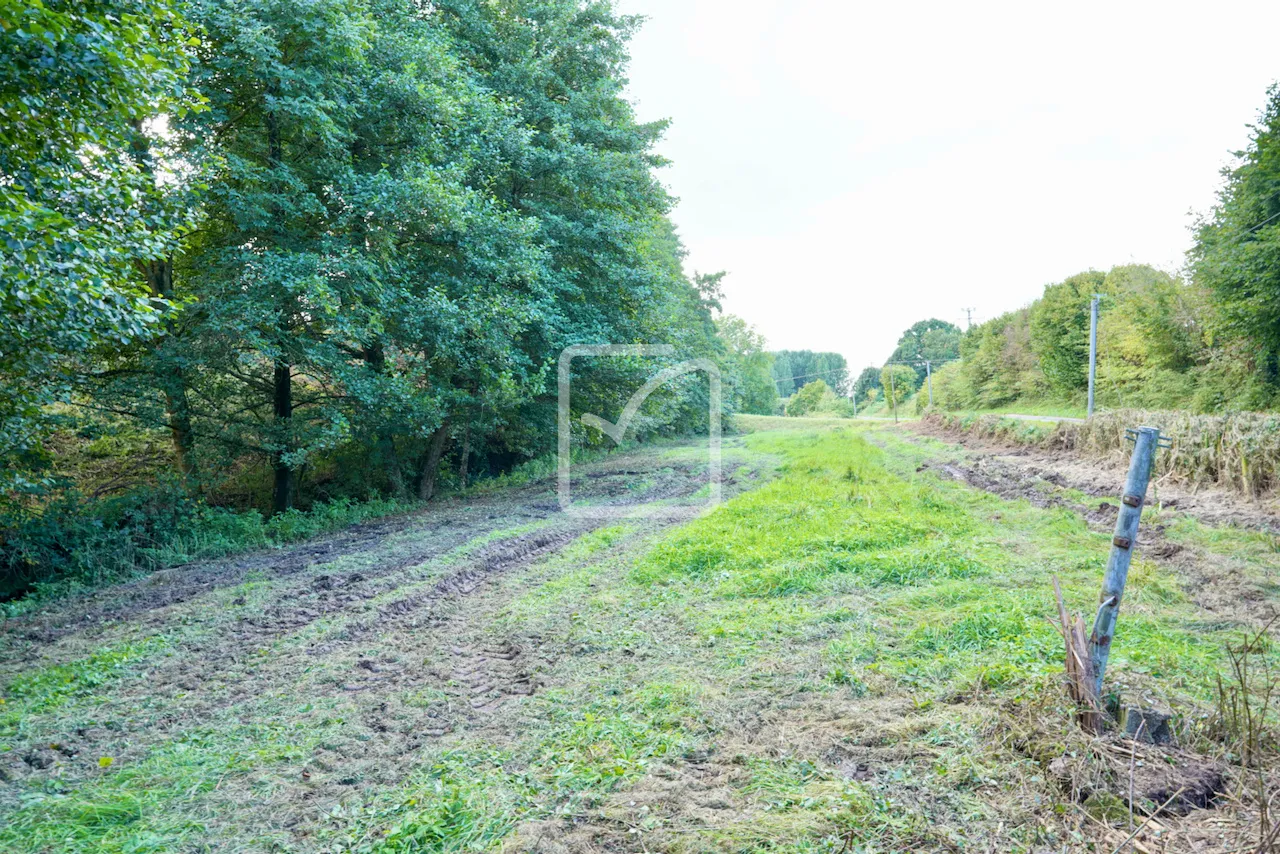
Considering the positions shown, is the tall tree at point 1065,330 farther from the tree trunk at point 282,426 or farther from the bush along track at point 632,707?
the tree trunk at point 282,426

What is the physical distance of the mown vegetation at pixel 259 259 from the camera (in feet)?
15.7

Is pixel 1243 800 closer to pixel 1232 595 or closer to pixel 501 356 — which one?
pixel 1232 595

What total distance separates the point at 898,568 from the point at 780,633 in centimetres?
203

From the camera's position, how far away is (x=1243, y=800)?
2.47 m

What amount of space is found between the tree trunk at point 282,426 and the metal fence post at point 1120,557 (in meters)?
9.96

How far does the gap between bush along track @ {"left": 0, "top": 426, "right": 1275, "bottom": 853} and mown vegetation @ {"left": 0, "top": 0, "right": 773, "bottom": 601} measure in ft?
8.35

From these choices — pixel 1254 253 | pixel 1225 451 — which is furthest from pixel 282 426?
pixel 1254 253

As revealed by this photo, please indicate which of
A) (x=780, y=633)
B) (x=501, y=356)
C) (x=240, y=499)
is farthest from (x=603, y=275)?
(x=780, y=633)

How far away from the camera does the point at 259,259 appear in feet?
27.9

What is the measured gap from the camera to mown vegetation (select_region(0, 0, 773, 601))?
188 inches

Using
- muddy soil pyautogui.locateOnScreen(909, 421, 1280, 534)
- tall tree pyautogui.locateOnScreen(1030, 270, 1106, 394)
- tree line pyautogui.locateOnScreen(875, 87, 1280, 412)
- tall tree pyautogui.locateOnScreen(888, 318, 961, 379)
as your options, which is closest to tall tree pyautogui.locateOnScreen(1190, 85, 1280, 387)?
tree line pyautogui.locateOnScreen(875, 87, 1280, 412)

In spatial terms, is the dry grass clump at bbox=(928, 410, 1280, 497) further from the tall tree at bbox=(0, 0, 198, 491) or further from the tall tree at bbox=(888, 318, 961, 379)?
the tall tree at bbox=(888, 318, 961, 379)

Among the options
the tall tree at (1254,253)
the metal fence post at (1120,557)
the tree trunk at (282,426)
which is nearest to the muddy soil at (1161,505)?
the metal fence post at (1120,557)

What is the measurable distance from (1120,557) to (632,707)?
8.97 ft
